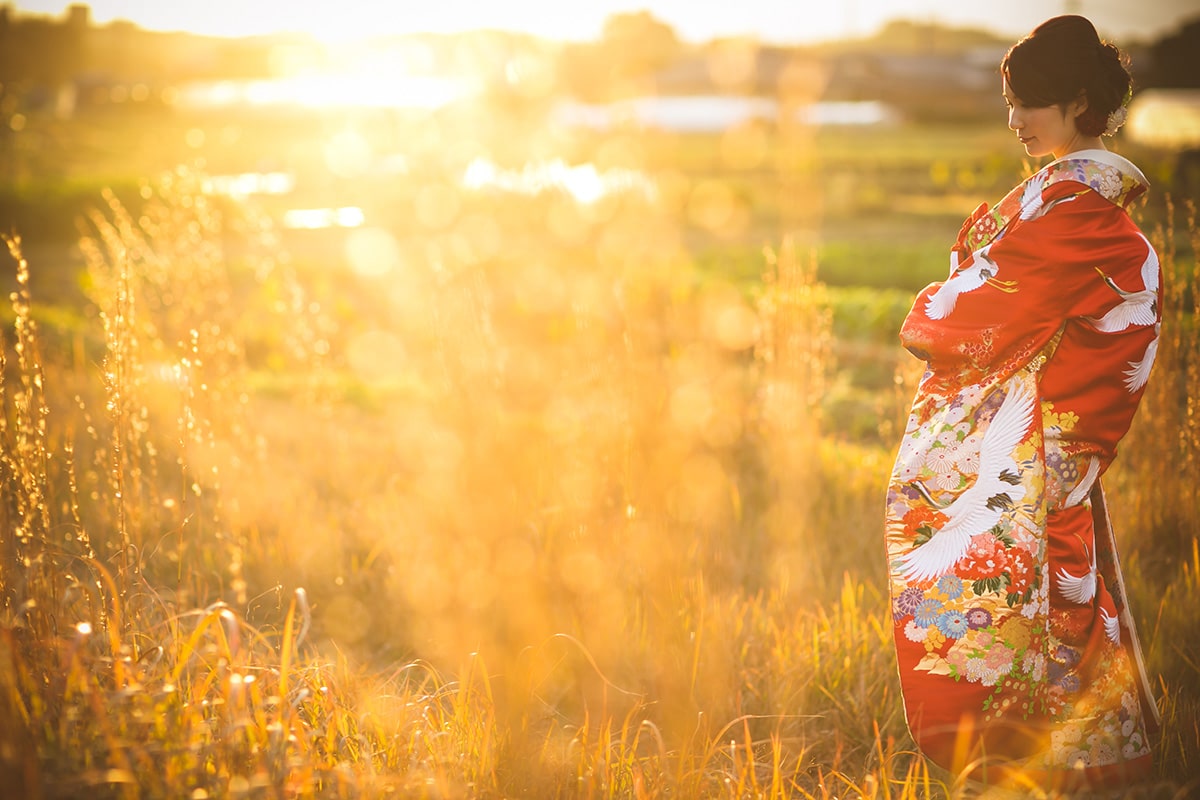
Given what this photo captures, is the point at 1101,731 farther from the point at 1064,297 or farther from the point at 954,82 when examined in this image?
the point at 954,82

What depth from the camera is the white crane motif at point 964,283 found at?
173cm

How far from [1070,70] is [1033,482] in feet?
2.72

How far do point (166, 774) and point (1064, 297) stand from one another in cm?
191

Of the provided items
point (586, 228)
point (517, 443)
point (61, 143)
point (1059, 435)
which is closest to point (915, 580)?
point (1059, 435)

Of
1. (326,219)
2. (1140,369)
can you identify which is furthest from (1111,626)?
(326,219)

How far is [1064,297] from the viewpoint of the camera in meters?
1.67

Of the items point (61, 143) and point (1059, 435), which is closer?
point (1059, 435)

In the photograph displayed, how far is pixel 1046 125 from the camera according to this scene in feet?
5.68

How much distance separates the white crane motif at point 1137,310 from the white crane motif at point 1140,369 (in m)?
0.04

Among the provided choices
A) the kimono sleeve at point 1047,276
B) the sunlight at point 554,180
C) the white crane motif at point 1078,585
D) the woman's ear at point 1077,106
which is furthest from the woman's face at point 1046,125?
the sunlight at point 554,180

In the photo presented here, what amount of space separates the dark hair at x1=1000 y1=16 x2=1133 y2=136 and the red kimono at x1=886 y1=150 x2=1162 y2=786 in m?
0.12

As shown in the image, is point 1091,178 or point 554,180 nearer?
point 1091,178

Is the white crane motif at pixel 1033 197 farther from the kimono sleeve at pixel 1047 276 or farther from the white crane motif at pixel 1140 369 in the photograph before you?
the white crane motif at pixel 1140 369

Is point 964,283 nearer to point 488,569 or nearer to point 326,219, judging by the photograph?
point 488,569
